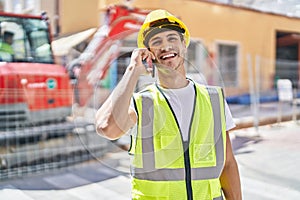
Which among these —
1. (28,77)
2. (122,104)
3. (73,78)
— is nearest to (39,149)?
(28,77)

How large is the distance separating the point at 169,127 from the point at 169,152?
7cm

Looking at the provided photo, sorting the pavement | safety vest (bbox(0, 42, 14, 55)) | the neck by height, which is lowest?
the pavement

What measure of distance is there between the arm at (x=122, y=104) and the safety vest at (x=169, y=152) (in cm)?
8

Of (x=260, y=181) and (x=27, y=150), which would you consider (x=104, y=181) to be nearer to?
(x=27, y=150)

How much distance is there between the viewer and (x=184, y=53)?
1.09 meters

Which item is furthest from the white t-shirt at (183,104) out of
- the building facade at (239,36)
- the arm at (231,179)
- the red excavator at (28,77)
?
the building facade at (239,36)

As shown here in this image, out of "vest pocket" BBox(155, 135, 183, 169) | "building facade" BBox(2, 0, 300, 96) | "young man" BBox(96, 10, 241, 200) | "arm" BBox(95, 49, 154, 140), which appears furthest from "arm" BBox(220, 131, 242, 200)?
"building facade" BBox(2, 0, 300, 96)

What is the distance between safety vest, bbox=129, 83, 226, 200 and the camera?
106 centimetres

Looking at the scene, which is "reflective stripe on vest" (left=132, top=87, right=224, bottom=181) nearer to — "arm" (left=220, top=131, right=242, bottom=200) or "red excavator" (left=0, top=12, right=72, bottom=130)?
"arm" (left=220, top=131, right=242, bottom=200)

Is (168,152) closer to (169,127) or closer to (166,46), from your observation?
(169,127)

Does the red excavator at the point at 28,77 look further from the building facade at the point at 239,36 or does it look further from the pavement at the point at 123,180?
the building facade at the point at 239,36

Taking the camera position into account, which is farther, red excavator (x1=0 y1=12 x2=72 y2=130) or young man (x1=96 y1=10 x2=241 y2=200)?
red excavator (x1=0 y1=12 x2=72 y2=130)

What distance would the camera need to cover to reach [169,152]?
107 cm

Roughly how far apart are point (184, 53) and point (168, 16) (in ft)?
0.39
